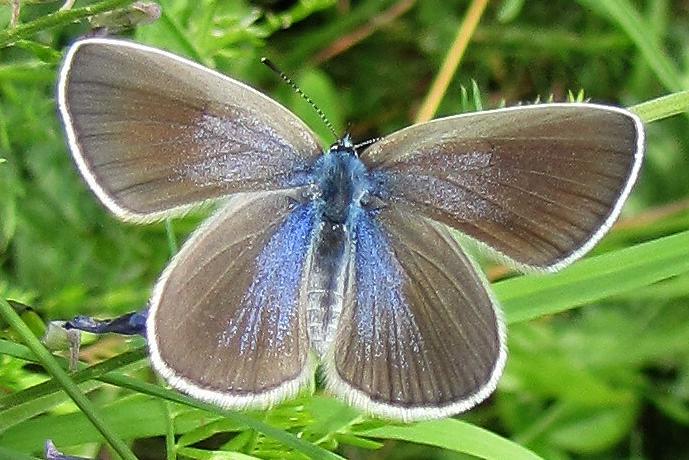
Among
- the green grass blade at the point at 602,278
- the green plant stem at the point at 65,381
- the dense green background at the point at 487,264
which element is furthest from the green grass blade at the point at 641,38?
the green plant stem at the point at 65,381

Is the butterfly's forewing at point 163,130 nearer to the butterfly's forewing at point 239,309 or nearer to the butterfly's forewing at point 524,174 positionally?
the butterfly's forewing at point 239,309

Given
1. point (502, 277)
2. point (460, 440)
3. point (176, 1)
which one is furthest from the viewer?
point (502, 277)

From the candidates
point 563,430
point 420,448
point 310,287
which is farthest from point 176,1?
point 563,430

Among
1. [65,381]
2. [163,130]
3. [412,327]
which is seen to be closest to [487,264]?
[412,327]

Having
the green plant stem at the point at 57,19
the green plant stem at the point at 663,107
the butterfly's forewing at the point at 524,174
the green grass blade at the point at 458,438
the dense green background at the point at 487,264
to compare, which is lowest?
the green grass blade at the point at 458,438

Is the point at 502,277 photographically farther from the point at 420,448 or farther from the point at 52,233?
the point at 52,233

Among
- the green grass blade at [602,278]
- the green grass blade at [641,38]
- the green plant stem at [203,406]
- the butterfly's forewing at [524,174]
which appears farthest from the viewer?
the green grass blade at [641,38]

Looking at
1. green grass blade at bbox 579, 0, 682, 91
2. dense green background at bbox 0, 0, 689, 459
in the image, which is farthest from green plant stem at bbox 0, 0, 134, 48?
green grass blade at bbox 579, 0, 682, 91
